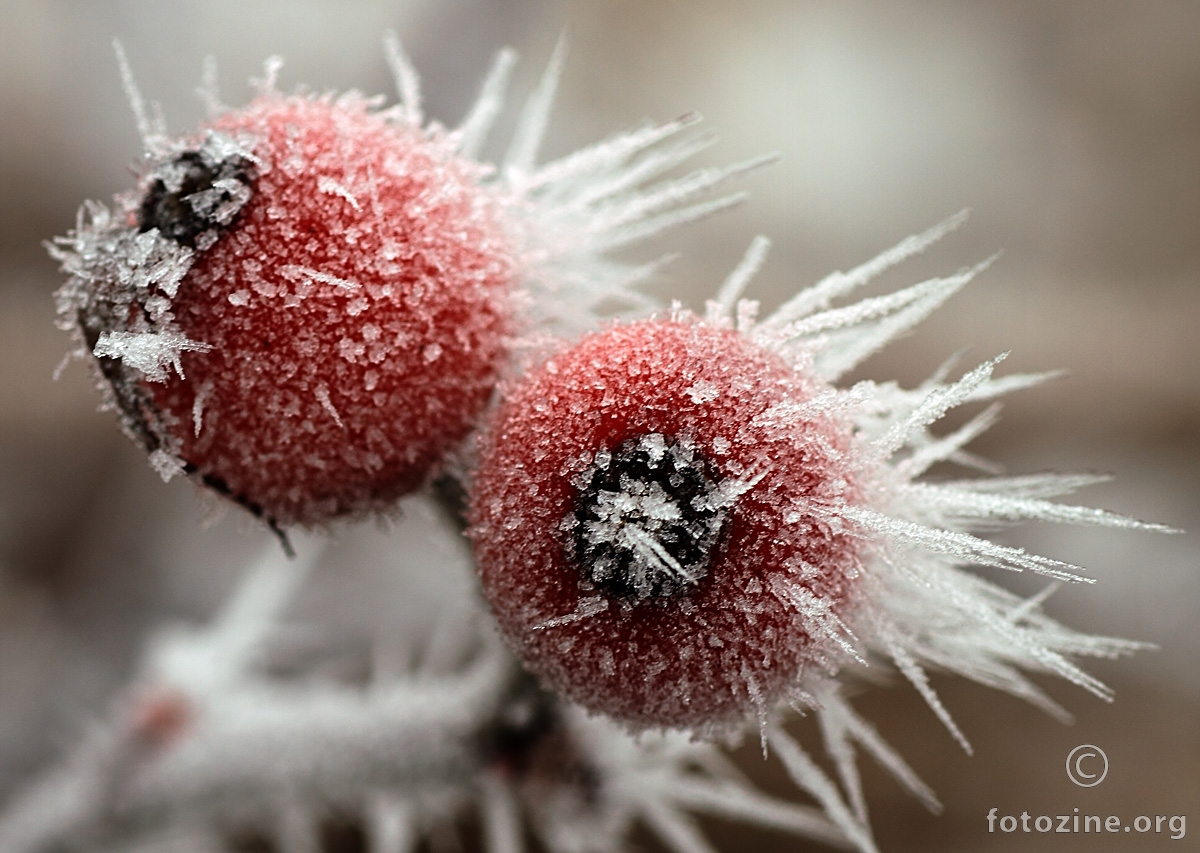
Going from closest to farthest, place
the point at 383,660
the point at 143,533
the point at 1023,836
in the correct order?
1. the point at 1023,836
2. the point at 383,660
3. the point at 143,533

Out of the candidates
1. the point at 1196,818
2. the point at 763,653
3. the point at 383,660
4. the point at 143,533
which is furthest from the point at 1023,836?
the point at 143,533

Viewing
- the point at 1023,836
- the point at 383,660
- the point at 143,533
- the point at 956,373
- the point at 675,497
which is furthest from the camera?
the point at 143,533

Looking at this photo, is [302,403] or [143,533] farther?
[143,533]

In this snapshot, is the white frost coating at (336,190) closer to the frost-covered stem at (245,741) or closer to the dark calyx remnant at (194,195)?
the dark calyx remnant at (194,195)

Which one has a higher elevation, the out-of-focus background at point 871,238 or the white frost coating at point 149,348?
the out-of-focus background at point 871,238

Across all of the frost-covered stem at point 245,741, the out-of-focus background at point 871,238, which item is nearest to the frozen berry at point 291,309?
the frost-covered stem at point 245,741

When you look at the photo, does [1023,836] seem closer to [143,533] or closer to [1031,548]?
[1031,548]
